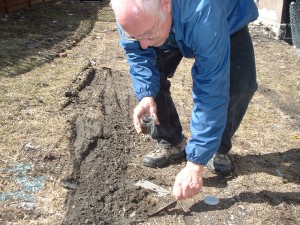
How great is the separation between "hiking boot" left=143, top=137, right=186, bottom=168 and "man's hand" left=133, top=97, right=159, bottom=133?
2.82 ft

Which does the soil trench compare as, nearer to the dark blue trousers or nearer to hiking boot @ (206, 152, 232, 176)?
the dark blue trousers

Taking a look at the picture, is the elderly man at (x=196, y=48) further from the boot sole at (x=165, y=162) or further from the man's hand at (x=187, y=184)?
the boot sole at (x=165, y=162)

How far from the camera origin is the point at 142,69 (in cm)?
300

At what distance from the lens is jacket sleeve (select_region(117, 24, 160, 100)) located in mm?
2920

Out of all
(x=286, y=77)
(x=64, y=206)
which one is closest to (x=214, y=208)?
(x=64, y=206)

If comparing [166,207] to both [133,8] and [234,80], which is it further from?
[133,8]

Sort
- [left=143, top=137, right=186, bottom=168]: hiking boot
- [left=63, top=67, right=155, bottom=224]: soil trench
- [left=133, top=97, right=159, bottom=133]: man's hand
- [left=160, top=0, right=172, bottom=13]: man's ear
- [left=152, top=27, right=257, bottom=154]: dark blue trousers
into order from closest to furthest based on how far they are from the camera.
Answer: [left=160, top=0, right=172, bottom=13]: man's ear
[left=133, top=97, right=159, bottom=133]: man's hand
[left=63, top=67, right=155, bottom=224]: soil trench
[left=152, top=27, right=257, bottom=154]: dark blue trousers
[left=143, top=137, right=186, bottom=168]: hiking boot

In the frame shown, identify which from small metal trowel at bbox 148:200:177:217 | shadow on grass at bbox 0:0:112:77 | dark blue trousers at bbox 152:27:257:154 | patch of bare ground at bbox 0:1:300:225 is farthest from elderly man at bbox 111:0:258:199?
shadow on grass at bbox 0:0:112:77

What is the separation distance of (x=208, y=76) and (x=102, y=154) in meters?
1.76

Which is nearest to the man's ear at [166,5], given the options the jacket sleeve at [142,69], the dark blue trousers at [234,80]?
the jacket sleeve at [142,69]

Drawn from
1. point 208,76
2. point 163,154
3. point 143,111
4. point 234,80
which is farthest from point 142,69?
point 163,154

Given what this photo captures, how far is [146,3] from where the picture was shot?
2.04 metres

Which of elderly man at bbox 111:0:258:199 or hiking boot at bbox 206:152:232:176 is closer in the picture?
elderly man at bbox 111:0:258:199

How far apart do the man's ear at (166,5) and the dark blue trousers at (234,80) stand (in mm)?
966
